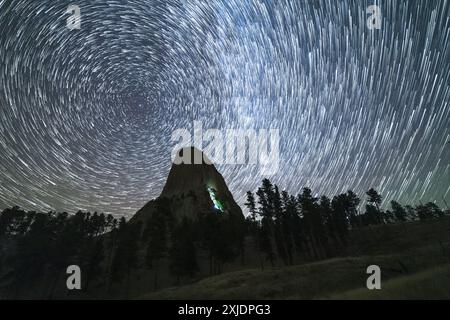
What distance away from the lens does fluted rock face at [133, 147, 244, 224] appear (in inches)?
4316

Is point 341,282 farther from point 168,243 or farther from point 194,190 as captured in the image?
point 194,190

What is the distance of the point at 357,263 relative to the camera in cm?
3175

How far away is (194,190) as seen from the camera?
127 m

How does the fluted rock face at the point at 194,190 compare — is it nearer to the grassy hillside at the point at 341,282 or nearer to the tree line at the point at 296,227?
the tree line at the point at 296,227

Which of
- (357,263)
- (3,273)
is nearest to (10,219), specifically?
(3,273)

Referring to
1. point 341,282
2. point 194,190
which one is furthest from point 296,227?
point 194,190

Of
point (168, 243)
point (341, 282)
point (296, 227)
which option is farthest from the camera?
point (168, 243)

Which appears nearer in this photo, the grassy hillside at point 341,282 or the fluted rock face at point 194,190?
the grassy hillside at point 341,282

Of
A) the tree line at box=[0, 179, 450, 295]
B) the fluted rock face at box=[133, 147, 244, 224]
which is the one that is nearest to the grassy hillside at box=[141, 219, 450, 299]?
the tree line at box=[0, 179, 450, 295]

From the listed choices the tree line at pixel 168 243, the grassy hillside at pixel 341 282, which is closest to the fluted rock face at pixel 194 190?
the tree line at pixel 168 243

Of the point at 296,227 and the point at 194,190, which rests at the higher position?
the point at 194,190

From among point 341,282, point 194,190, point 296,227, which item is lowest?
point 341,282

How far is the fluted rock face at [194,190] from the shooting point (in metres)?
110
